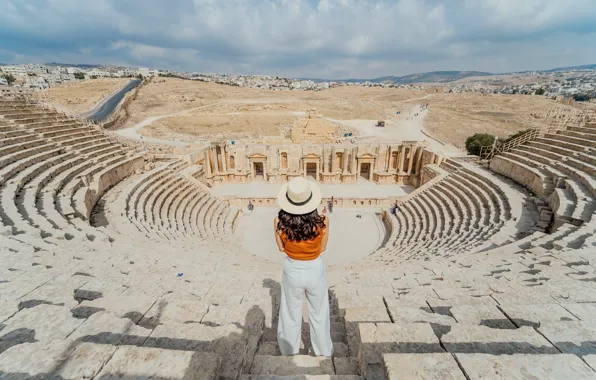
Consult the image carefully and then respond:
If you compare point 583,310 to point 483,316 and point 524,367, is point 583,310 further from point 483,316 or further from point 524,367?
point 524,367

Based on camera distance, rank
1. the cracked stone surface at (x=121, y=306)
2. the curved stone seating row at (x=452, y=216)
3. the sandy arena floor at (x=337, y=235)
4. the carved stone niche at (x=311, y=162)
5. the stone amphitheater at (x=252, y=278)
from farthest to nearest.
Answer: the carved stone niche at (x=311, y=162)
the sandy arena floor at (x=337, y=235)
the curved stone seating row at (x=452, y=216)
the cracked stone surface at (x=121, y=306)
the stone amphitheater at (x=252, y=278)

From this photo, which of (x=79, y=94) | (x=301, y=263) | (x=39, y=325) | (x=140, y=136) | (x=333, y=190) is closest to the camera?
(x=39, y=325)

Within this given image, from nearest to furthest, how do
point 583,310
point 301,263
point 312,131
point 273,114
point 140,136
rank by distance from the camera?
1. point 301,263
2. point 583,310
3. point 312,131
4. point 140,136
5. point 273,114

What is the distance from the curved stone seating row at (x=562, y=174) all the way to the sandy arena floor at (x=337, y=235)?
710 centimetres

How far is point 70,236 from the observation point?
7.86 metres

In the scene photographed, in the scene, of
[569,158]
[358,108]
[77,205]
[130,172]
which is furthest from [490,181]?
[358,108]

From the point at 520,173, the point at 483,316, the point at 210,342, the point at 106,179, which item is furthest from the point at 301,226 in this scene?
the point at 520,173

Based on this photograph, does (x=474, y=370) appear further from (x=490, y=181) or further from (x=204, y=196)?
(x=204, y=196)

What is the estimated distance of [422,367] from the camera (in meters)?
2.36

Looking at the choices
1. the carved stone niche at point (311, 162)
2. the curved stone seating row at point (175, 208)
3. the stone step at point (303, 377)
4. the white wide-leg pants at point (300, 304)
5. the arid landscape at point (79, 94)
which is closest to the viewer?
the stone step at point (303, 377)

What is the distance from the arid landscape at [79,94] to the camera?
48528 millimetres

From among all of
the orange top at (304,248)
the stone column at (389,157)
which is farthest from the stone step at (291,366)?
the stone column at (389,157)

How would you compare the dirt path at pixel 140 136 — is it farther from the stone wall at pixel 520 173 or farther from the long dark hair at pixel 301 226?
the long dark hair at pixel 301 226

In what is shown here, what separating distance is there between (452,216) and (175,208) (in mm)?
14108
